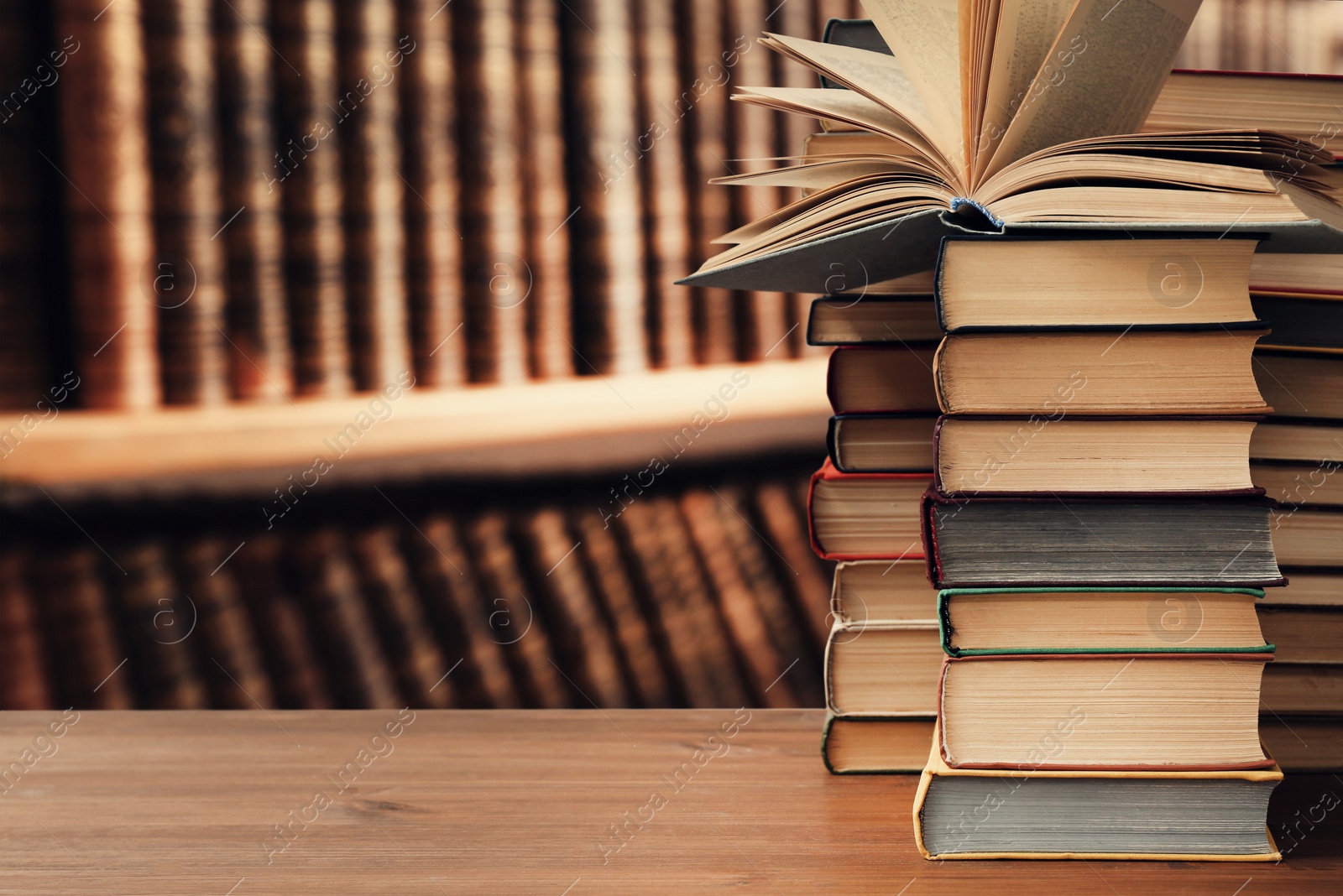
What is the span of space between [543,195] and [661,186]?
0.11 meters

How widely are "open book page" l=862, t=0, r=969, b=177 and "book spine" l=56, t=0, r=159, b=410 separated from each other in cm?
62

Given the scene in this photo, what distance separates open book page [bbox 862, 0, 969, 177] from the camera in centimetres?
48

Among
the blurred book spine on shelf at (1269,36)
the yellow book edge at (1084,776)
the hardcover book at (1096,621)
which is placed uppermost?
the blurred book spine on shelf at (1269,36)

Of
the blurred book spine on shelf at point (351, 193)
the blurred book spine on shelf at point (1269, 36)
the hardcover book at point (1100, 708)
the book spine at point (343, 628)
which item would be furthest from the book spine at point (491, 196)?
the blurred book spine on shelf at point (1269, 36)

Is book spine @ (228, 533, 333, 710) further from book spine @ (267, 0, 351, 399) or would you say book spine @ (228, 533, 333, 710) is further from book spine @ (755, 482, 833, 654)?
book spine @ (755, 482, 833, 654)

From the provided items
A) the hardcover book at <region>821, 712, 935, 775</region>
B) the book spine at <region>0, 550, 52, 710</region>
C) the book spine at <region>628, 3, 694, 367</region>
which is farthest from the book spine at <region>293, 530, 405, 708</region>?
the hardcover book at <region>821, 712, 935, 775</region>

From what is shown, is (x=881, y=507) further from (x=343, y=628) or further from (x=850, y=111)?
(x=343, y=628)

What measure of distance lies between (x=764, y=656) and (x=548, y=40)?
0.61 m

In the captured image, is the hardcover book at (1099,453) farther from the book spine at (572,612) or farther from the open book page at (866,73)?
the book spine at (572,612)

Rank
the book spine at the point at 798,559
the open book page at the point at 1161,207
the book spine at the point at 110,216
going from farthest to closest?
the book spine at the point at 798,559 < the book spine at the point at 110,216 < the open book page at the point at 1161,207

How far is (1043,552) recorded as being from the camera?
0.46 m

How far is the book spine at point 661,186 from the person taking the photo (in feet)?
3.07

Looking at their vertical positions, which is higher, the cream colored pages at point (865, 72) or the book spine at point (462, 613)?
the cream colored pages at point (865, 72)

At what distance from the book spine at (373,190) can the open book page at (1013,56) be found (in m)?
0.54
